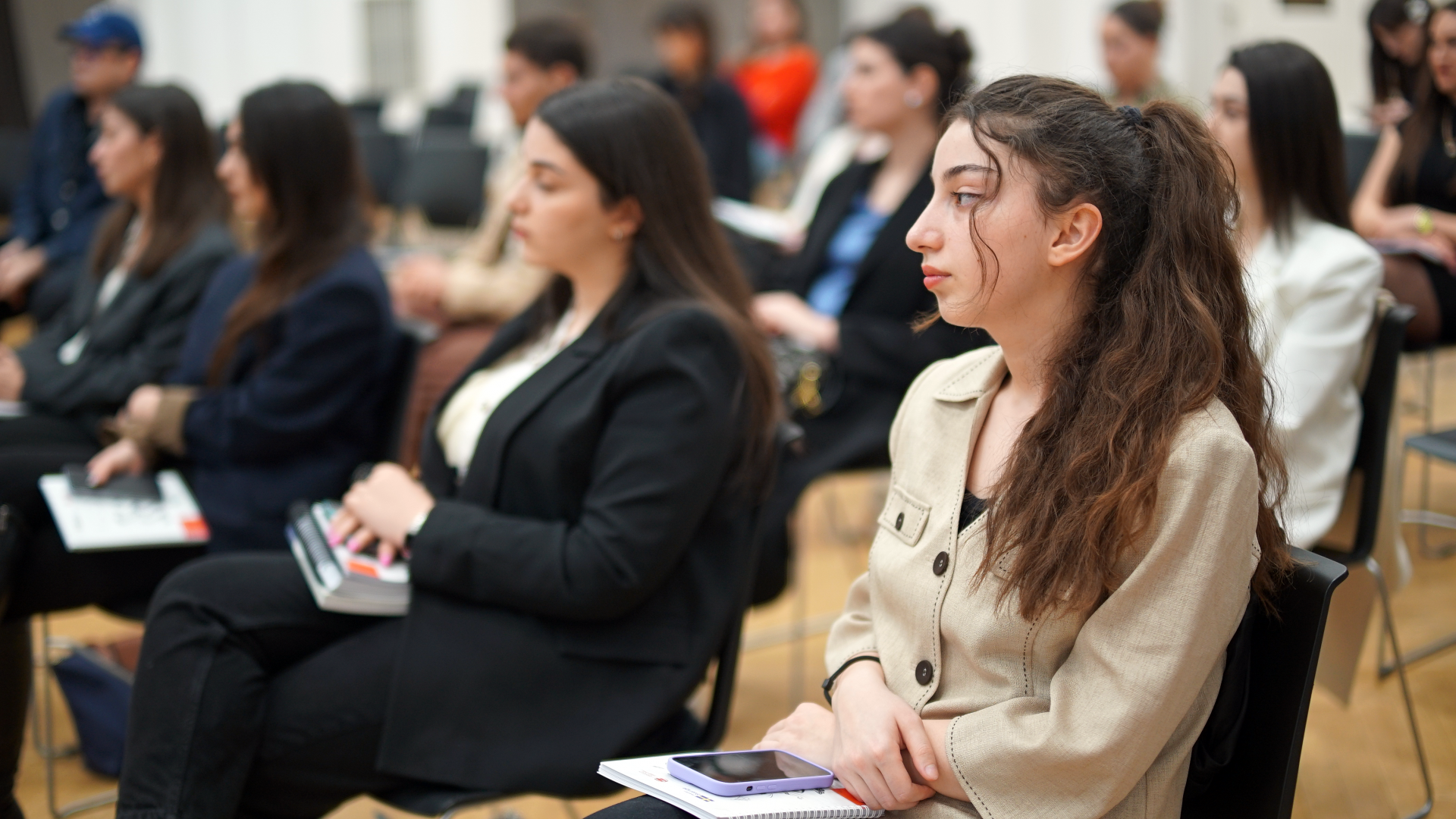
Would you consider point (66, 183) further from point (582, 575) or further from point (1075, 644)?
point (1075, 644)

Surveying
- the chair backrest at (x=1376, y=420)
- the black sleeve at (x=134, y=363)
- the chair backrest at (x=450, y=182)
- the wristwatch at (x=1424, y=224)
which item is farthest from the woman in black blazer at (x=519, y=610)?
the chair backrest at (x=450, y=182)

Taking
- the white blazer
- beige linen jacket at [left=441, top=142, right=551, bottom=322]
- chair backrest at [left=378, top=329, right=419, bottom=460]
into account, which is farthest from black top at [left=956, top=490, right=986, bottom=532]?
beige linen jacket at [left=441, top=142, right=551, bottom=322]

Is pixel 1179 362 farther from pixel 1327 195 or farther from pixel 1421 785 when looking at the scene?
pixel 1421 785

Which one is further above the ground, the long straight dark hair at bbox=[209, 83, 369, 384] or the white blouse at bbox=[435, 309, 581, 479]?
the long straight dark hair at bbox=[209, 83, 369, 384]

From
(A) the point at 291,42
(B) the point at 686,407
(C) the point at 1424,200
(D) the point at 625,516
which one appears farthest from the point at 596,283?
(A) the point at 291,42

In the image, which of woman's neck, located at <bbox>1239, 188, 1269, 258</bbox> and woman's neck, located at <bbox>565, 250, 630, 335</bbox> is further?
woman's neck, located at <bbox>1239, 188, 1269, 258</bbox>

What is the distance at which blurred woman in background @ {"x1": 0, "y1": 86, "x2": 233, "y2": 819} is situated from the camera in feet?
9.38

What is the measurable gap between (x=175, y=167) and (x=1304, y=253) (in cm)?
266

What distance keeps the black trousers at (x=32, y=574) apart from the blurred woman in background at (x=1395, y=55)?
341 cm

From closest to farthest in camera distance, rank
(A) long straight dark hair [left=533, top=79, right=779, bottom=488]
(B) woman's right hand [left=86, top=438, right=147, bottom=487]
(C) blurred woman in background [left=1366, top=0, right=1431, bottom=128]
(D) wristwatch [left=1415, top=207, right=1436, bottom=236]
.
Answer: (A) long straight dark hair [left=533, top=79, right=779, bottom=488], (B) woman's right hand [left=86, top=438, right=147, bottom=487], (D) wristwatch [left=1415, top=207, right=1436, bottom=236], (C) blurred woman in background [left=1366, top=0, right=1431, bottom=128]

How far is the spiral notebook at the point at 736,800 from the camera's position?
114 cm

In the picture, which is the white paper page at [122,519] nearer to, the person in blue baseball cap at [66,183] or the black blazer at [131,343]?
the black blazer at [131,343]

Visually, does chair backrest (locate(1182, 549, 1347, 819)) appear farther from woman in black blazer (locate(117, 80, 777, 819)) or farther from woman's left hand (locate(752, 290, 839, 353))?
woman's left hand (locate(752, 290, 839, 353))

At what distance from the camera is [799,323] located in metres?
3.03
